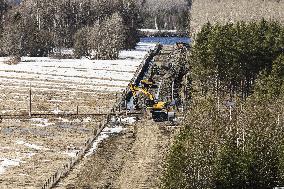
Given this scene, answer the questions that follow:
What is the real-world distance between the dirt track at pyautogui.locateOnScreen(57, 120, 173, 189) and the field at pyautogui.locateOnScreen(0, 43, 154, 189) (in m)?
1.72

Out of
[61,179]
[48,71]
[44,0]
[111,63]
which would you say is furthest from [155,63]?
[61,179]

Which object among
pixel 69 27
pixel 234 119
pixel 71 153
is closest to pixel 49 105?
pixel 71 153

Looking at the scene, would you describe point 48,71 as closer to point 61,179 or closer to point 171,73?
point 171,73

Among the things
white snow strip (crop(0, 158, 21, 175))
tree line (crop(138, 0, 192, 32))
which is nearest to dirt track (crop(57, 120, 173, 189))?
white snow strip (crop(0, 158, 21, 175))

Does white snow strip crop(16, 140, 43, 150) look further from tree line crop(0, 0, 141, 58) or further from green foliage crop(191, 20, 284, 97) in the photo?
tree line crop(0, 0, 141, 58)

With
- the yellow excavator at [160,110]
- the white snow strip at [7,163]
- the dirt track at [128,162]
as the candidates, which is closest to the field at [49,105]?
the white snow strip at [7,163]

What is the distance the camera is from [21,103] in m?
46.8

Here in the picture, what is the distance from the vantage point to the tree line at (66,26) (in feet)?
250

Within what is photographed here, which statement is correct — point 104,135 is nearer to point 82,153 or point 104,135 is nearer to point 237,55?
point 82,153

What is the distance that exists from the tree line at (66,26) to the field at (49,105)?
11.3 feet

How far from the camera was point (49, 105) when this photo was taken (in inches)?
1818

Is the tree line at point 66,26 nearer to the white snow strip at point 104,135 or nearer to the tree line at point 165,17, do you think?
the tree line at point 165,17

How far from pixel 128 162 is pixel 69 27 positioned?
199 feet

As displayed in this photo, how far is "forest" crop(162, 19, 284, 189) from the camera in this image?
24.2m
